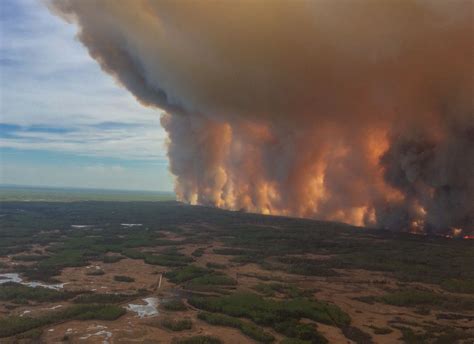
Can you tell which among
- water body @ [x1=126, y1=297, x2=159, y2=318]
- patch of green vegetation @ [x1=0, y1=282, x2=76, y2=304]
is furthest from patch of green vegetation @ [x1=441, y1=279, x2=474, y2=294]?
patch of green vegetation @ [x1=0, y1=282, x2=76, y2=304]

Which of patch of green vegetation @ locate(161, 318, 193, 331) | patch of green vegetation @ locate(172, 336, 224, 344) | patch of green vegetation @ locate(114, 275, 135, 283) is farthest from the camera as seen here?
patch of green vegetation @ locate(114, 275, 135, 283)

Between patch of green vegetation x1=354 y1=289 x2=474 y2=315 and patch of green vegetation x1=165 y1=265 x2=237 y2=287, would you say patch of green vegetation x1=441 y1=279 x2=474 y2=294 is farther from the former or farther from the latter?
patch of green vegetation x1=165 y1=265 x2=237 y2=287

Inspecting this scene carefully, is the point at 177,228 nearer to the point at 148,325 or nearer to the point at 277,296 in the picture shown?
the point at 277,296

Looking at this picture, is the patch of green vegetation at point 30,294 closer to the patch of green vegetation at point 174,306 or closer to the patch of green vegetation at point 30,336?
the patch of green vegetation at point 30,336

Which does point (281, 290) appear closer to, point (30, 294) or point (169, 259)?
point (169, 259)

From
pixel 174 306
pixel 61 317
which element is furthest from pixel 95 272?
pixel 174 306

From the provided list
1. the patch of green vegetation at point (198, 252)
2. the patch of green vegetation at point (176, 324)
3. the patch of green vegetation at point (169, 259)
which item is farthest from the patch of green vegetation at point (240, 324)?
the patch of green vegetation at point (198, 252)

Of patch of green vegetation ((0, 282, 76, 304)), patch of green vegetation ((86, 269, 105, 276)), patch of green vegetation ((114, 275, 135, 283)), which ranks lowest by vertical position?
patch of green vegetation ((0, 282, 76, 304))
